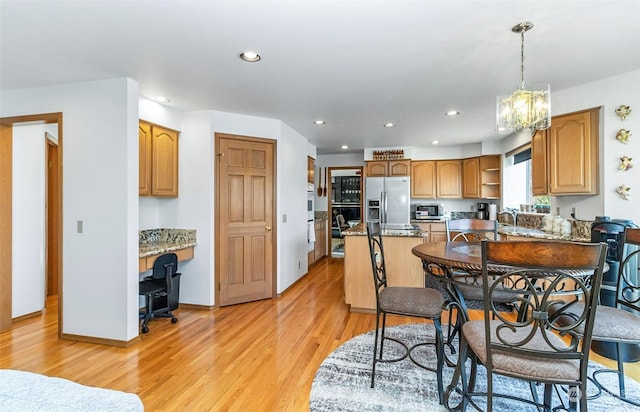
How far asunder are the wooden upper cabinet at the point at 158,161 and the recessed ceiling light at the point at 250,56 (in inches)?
63.0

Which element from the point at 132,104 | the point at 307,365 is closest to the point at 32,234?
the point at 132,104

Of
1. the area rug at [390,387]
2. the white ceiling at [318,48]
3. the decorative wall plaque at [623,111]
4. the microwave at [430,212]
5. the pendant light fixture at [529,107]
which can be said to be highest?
the white ceiling at [318,48]

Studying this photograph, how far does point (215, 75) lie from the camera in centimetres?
266

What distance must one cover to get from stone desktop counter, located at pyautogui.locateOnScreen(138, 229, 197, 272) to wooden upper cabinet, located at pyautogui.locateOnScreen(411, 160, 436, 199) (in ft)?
14.2

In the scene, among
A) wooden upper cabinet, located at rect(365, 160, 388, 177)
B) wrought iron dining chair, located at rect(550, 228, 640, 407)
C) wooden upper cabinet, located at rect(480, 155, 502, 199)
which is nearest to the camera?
wrought iron dining chair, located at rect(550, 228, 640, 407)

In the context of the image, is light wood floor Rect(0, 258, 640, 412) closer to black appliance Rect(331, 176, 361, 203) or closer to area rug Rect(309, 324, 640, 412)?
area rug Rect(309, 324, 640, 412)

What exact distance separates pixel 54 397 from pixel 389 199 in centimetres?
554

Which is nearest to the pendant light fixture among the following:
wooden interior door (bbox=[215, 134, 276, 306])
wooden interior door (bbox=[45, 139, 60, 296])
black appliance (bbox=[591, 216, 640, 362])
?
black appliance (bbox=[591, 216, 640, 362])

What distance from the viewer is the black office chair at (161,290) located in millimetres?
3088

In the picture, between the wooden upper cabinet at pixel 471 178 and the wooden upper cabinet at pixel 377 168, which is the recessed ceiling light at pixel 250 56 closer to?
the wooden upper cabinet at pixel 377 168

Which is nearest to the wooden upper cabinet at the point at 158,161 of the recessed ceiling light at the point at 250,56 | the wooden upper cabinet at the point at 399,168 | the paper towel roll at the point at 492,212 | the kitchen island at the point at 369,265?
the recessed ceiling light at the point at 250,56

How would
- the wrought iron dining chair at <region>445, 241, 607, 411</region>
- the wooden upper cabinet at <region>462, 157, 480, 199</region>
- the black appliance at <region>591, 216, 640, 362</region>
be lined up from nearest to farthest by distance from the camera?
the wrought iron dining chair at <region>445, 241, 607, 411</region>, the black appliance at <region>591, 216, 640, 362</region>, the wooden upper cabinet at <region>462, 157, 480, 199</region>

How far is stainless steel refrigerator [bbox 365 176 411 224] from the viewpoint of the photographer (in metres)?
5.93

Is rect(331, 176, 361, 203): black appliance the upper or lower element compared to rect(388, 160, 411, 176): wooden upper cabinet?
lower
